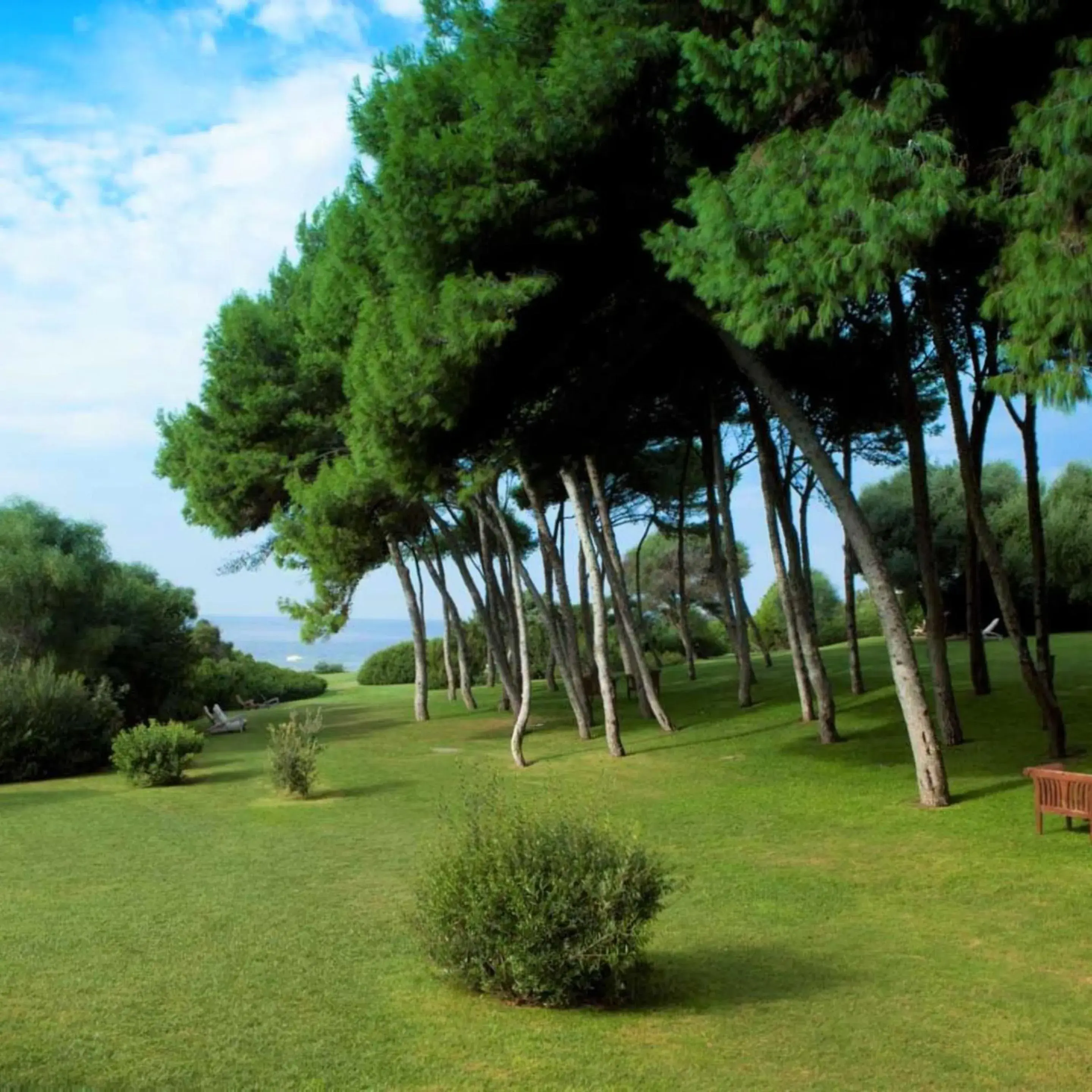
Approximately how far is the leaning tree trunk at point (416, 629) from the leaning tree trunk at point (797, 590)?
11.2 metres

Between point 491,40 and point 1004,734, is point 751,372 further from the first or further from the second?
point 1004,734

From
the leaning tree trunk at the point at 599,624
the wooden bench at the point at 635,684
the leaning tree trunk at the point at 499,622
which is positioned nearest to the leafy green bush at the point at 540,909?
the leaning tree trunk at the point at 599,624

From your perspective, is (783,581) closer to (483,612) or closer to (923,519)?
(923,519)

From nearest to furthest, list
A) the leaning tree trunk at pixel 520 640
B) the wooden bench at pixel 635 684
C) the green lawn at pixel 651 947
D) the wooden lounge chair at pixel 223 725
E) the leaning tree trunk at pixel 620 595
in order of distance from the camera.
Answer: the green lawn at pixel 651 947, the leaning tree trunk at pixel 520 640, the leaning tree trunk at pixel 620 595, the wooden bench at pixel 635 684, the wooden lounge chair at pixel 223 725

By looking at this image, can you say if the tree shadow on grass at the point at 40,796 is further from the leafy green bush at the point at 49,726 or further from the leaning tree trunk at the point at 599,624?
the leaning tree trunk at the point at 599,624

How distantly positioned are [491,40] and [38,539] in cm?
2186

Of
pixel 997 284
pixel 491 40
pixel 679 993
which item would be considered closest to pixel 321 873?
pixel 679 993

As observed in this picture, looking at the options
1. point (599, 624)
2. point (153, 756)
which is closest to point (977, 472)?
point (599, 624)

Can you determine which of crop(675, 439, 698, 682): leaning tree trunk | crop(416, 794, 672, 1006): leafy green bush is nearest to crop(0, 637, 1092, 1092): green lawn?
crop(416, 794, 672, 1006): leafy green bush

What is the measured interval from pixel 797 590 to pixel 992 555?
16.1ft

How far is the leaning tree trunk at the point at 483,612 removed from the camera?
25797 millimetres

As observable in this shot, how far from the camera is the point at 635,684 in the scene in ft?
80.3

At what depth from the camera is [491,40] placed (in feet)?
38.5

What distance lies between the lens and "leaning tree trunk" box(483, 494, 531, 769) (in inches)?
746
